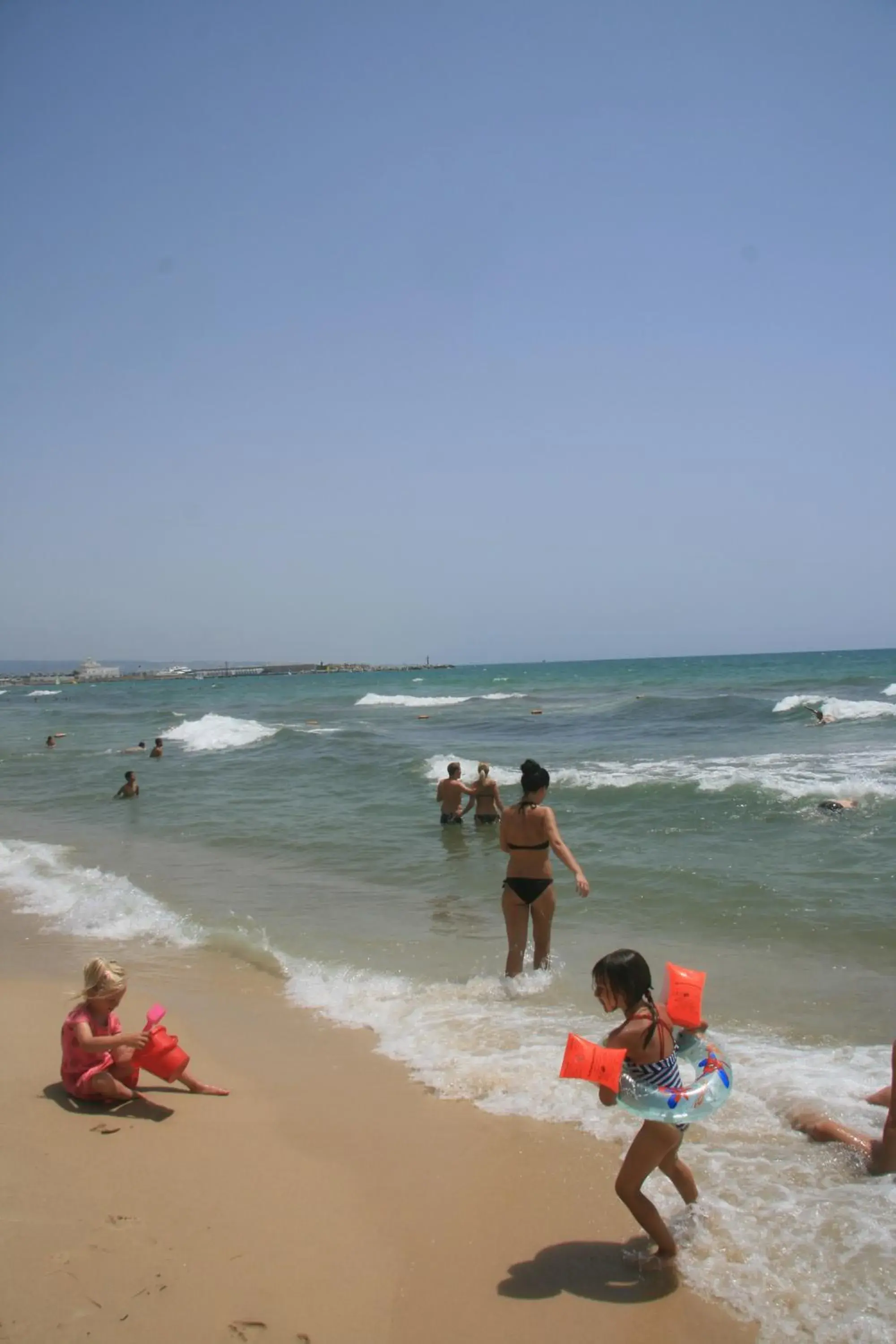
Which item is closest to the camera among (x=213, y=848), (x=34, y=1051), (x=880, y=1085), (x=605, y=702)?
(x=880, y=1085)

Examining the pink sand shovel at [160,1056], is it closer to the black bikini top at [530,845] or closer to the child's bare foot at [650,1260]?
the child's bare foot at [650,1260]

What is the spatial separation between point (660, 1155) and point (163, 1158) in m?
2.22

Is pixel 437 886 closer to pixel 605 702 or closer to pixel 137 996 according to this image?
pixel 137 996

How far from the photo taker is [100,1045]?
4.39 meters

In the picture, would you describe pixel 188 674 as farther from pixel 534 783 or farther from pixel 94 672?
pixel 534 783

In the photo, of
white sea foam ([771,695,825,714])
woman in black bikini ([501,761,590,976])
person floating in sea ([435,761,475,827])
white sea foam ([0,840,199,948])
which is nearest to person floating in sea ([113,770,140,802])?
white sea foam ([0,840,199,948])

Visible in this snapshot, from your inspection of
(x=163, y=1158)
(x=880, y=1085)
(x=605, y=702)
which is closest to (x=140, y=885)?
(x=163, y=1158)

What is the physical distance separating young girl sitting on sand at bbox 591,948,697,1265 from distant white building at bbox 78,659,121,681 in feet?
373

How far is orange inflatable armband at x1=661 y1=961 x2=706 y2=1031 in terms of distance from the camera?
11.4 ft

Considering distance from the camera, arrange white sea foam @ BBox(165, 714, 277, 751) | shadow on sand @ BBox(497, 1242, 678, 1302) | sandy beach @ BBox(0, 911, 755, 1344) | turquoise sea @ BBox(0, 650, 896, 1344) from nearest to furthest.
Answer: sandy beach @ BBox(0, 911, 755, 1344), shadow on sand @ BBox(497, 1242, 678, 1302), turquoise sea @ BBox(0, 650, 896, 1344), white sea foam @ BBox(165, 714, 277, 751)

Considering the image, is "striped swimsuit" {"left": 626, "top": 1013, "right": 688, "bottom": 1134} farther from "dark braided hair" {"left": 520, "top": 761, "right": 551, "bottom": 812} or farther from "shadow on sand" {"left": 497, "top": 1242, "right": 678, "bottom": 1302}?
"dark braided hair" {"left": 520, "top": 761, "right": 551, "bottom": 812}

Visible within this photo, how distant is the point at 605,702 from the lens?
39844 millimetres

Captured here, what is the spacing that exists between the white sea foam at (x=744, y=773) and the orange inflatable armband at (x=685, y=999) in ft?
34.1

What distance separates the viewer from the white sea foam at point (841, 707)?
28.3 m
